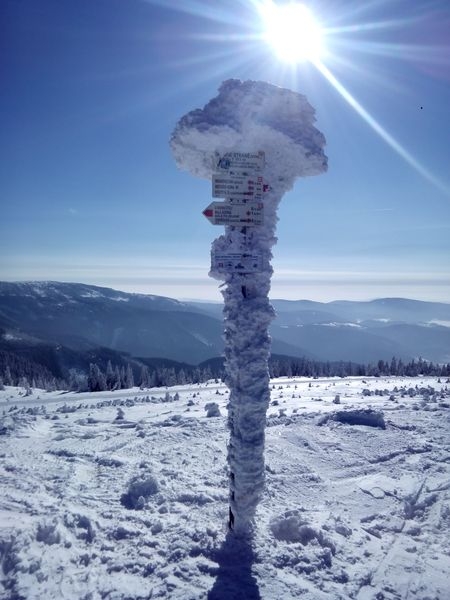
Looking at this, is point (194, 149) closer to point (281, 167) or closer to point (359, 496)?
point (281, 167)

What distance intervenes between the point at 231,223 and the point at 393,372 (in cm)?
6701

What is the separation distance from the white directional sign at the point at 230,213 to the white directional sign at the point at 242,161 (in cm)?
67

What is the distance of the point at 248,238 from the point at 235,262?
55 centimetres

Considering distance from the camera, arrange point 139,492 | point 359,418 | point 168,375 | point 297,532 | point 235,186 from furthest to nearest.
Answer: point 168,375, point 359,418, point 139,492, point 297,532, point 235,186

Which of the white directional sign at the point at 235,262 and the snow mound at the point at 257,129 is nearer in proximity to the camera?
the snow mound at the point at 257,129

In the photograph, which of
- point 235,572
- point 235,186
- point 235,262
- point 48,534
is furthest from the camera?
point 48,534

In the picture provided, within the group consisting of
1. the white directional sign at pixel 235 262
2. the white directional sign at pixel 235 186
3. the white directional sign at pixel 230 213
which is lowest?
the white directional sign at pixel 235 262

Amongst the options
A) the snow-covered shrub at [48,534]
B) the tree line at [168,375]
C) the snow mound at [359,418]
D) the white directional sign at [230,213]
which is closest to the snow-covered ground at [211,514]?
the snow-covered shrub at [48,534]

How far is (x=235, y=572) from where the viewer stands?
275 inches

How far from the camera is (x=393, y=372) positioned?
6606 centimetres

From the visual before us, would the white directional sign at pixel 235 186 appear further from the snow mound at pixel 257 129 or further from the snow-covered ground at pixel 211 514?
the snow-covered ground at pixel 211 514

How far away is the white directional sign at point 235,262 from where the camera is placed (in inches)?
292

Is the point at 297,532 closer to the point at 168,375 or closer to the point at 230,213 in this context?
the point at 230,213

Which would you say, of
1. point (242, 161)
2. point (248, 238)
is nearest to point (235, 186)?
point (242, 161)
